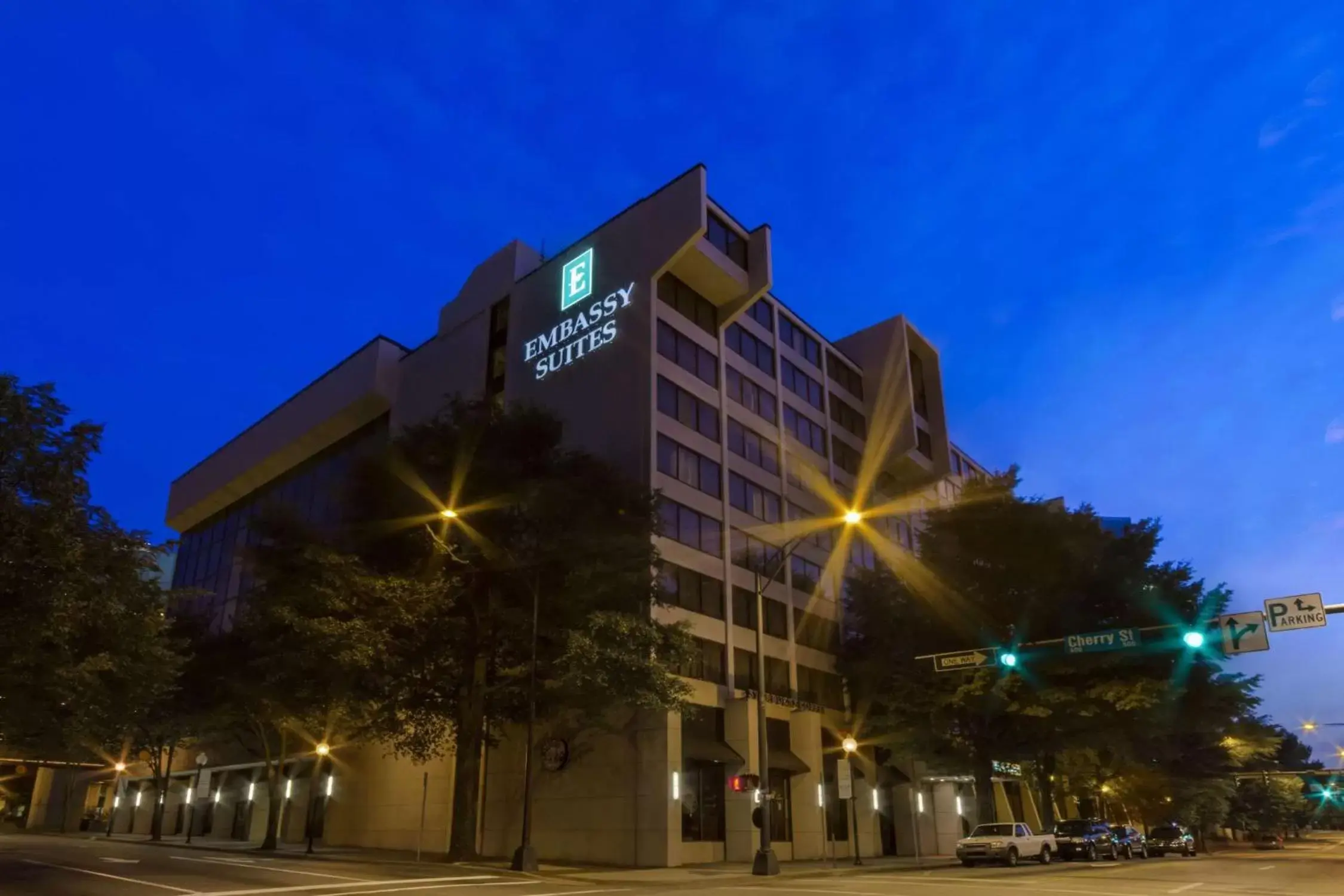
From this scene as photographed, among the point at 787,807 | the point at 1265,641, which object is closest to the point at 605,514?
the point at 787,807

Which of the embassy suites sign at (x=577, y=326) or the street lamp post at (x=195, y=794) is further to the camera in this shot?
the street lamp post at (x=195, y=794)

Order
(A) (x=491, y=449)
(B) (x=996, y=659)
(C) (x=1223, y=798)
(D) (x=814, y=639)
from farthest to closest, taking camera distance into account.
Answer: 1. (C) (x=1223, y=798)
2. (D) (x=814, y=639)
3. (A) (x=491, y=449)
4. (B) (x=996, y=659)

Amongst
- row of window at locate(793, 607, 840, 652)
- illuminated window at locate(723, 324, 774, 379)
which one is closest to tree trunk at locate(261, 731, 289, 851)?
row of window at locate(793, 607, 840, 652)

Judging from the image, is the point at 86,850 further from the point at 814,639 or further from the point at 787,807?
the point at 814,639

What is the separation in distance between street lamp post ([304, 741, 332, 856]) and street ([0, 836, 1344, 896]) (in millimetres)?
3208

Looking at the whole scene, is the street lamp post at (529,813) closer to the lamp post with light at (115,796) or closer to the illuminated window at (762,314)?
the illuminated window at (762,314)

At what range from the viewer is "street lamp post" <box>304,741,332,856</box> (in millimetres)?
35281

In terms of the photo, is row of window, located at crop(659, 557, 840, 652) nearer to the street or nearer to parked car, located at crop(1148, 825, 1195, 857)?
the street

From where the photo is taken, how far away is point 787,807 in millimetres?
39719

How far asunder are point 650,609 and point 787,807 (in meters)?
11.6

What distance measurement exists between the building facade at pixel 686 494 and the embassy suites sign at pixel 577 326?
0.11 meters

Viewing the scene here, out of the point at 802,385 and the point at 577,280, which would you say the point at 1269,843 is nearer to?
the point at 802,385

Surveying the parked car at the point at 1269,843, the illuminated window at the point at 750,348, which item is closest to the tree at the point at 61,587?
the illuminated window at the point at 750,348

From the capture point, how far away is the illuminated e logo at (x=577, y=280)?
147 feet
